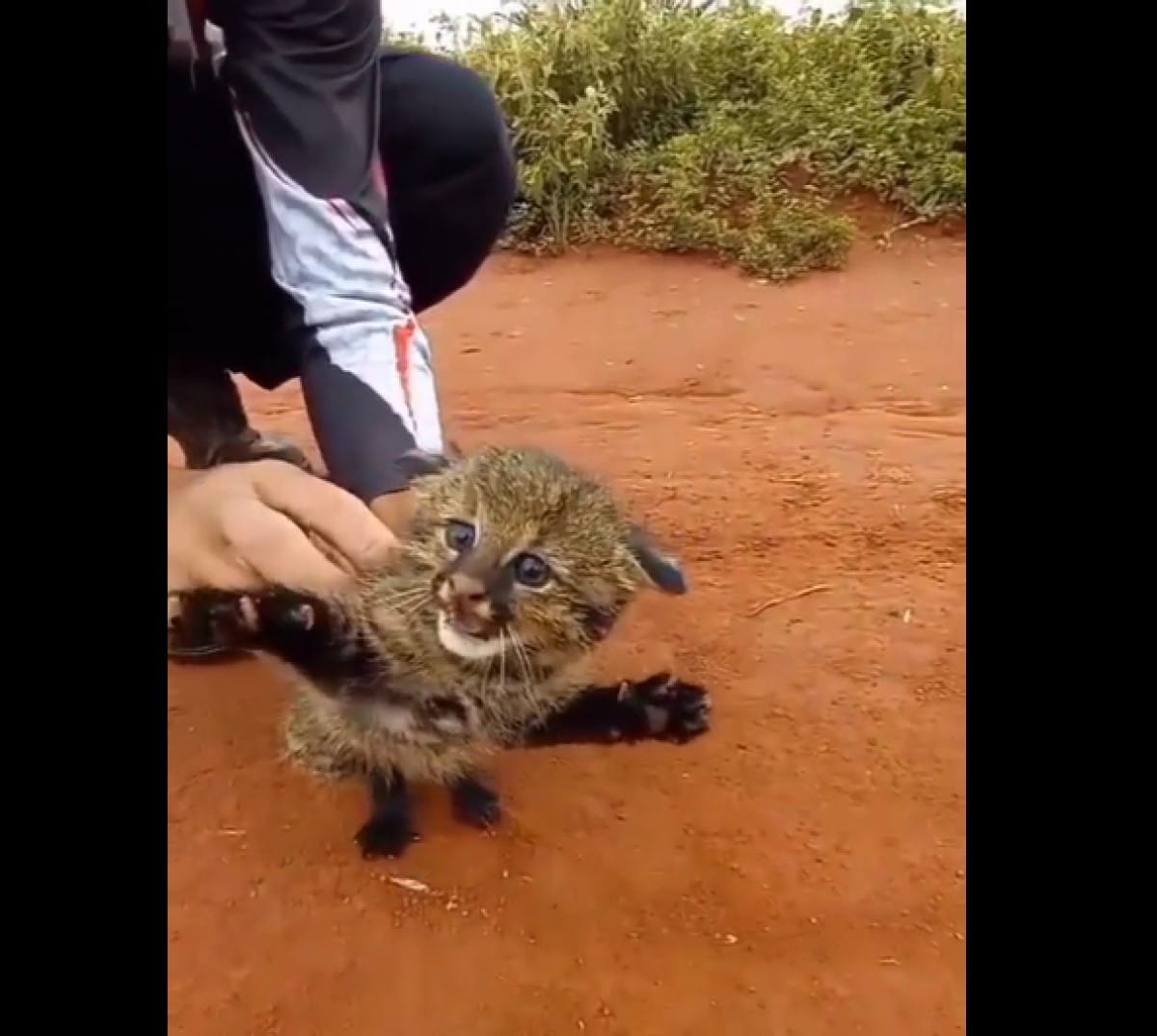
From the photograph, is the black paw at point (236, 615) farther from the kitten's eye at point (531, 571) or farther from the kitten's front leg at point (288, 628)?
the kitten's eye at point (531, 571)

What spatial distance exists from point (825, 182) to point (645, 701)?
58 centimetres

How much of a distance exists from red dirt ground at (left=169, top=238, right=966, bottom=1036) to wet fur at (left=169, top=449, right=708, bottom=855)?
0.04m

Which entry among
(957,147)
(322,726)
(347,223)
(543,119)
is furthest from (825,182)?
(322,726)

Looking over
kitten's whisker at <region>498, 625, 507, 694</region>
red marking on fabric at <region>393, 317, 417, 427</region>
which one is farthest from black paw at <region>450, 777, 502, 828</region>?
red marking on fabric at <region>393, 317, 417, 427</region>

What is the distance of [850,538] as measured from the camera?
161cm

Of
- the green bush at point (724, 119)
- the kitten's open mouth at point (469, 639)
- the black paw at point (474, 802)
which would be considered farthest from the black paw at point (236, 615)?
the green bush at point (724, 119)

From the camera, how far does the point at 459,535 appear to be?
1309 mm

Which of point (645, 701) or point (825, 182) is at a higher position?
point (825, 182)

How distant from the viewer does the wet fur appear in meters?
1.31

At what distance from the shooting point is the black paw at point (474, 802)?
1438 millimetres

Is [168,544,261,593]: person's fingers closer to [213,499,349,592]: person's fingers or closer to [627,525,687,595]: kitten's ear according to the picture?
[213,499,349,592]: person's fingers

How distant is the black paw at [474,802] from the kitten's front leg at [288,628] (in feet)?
0.52
